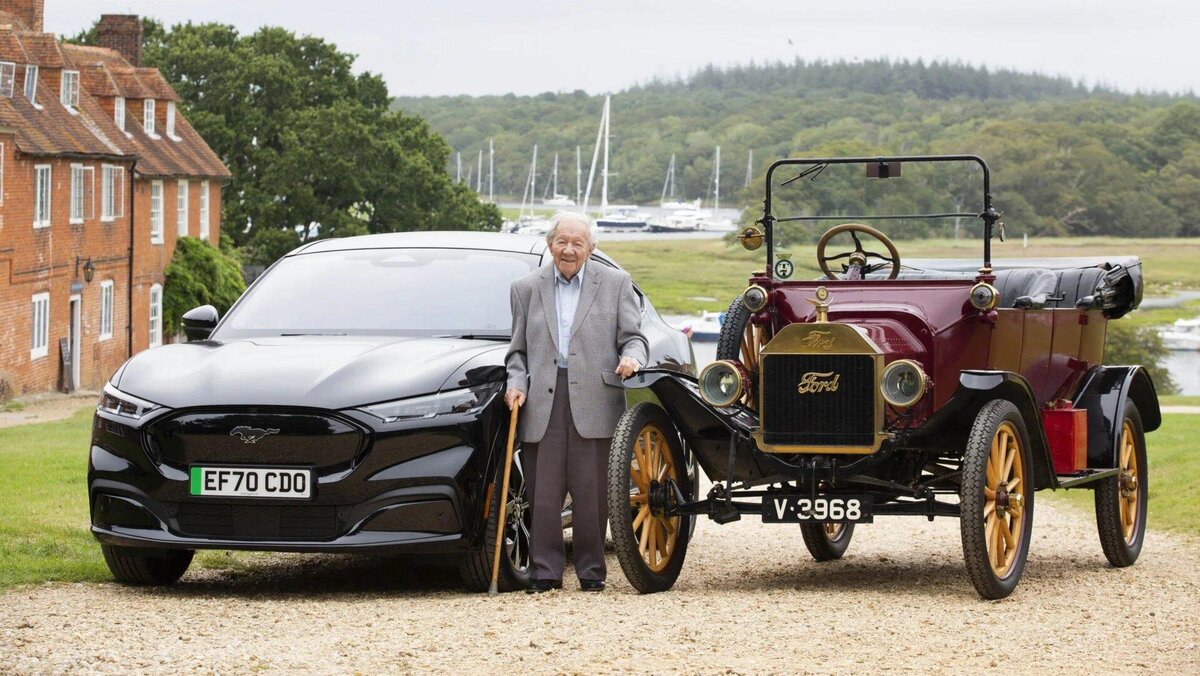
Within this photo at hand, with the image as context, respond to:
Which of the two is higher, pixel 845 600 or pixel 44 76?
pixel 44 76

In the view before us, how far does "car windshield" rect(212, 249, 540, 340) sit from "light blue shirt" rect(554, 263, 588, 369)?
60 centimetres

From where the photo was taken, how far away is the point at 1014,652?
6848 mm

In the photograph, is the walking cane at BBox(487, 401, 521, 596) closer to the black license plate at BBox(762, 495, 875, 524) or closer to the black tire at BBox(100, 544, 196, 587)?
the black license plate at BBox(762, 495, 875, 524)

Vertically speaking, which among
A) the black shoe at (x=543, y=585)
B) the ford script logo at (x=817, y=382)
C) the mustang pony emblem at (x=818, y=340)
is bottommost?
the black shoe at (x=543, y=585)

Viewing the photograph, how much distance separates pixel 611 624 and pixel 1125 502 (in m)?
4.61

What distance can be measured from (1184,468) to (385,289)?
12130 mm

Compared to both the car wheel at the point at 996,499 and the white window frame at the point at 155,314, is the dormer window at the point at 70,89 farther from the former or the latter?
the car wheel at the point at 996,499

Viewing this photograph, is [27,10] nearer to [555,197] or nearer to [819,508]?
[819,508]

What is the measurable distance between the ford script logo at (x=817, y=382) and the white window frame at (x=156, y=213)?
140 ft

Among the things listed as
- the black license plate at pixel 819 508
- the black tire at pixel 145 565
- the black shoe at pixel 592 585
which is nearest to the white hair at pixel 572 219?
the black license plate at pixel 819 508

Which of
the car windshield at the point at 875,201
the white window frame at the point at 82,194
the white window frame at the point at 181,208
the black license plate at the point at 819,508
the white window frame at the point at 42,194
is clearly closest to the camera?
the black license plate at the point at 819,508

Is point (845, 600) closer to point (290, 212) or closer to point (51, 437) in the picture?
point (51, 437)

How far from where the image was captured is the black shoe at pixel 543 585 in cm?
867

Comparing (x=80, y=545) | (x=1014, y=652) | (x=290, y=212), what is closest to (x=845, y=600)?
(x=1014, y=652)
